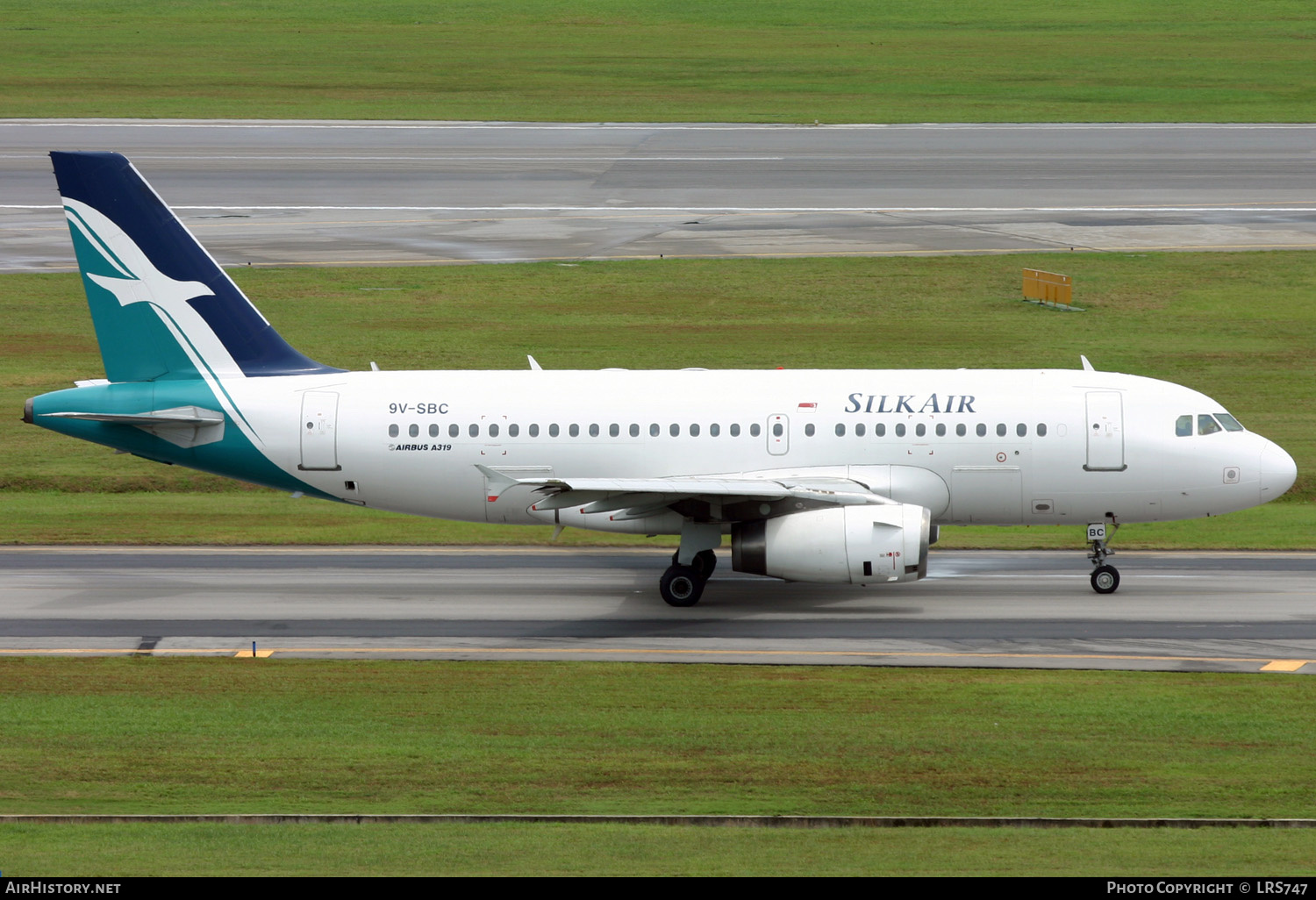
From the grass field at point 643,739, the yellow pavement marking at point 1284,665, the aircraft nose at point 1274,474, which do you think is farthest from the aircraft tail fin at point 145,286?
the aircraft nose at point 1274,474

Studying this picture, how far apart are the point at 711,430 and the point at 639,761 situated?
11.2m

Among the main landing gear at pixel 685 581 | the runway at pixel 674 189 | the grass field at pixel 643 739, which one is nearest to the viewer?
the grass field at pixel 643 739

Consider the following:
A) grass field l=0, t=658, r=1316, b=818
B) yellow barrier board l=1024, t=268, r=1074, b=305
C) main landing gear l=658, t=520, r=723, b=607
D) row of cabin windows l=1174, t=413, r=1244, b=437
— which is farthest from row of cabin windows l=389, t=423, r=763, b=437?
yellow barrier board l=1024, t=268, r=1074, b=305

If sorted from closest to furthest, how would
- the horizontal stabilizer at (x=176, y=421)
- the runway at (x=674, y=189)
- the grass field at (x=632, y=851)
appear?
the grass field at (x=632, y=851), the horizontal stabilizer at (x=176, y=421), the runway at (x=674, y=189)

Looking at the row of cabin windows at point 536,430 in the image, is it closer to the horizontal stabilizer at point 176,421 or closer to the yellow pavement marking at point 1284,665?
the horizontal stabilizer at point 176,421

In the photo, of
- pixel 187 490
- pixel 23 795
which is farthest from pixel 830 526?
pixel 187 490

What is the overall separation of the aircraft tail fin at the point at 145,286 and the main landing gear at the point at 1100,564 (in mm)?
17188

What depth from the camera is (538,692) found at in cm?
2661

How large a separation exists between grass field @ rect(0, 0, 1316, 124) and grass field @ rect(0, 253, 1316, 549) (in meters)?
34.2

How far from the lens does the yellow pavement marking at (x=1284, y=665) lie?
27.6 meters

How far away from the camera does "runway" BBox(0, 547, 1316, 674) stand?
29375 mm

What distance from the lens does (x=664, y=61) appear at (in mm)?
118750

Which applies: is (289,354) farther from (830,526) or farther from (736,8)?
(736,8)

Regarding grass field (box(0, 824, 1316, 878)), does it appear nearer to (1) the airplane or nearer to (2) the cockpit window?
(1) the airplane
